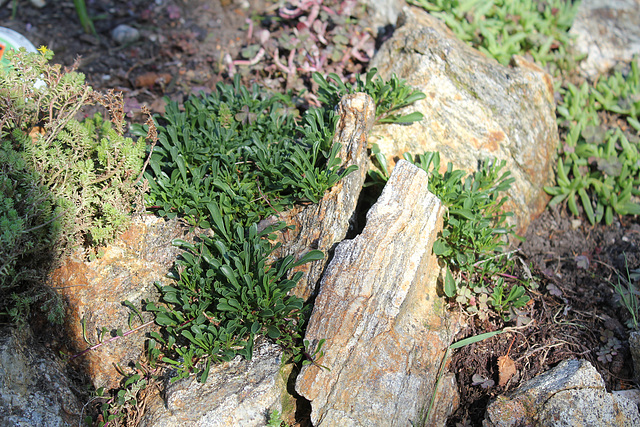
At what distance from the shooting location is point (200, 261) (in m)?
3.07

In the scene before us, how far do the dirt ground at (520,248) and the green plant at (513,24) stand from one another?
2.00m

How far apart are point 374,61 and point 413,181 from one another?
1866 millimetres

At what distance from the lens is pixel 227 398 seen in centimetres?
266

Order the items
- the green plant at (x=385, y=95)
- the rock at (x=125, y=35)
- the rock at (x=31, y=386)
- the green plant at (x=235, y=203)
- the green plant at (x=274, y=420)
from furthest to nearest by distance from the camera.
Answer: the rock at (x=125, y=35) → the green plant at (x=385, y=95) → the green plant at (x=235, y=203) → the green plant at (x=274, y=420) → the rock at (x=31, y=386)

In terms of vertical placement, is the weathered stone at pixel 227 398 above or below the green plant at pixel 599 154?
below

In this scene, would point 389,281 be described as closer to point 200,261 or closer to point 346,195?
point 346,195

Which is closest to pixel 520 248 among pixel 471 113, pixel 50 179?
pixel 471 113

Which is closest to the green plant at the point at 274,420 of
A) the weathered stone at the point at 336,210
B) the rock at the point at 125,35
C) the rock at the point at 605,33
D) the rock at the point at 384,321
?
the rock at the point at 384,321

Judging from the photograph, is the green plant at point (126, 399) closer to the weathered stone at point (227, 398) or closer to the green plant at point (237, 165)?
the weathered stone at point (227, 398)

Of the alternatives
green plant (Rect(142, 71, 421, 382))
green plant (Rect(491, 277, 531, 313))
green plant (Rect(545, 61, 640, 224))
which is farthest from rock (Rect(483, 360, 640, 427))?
green plant (Rect(545, 61, 640, 224))

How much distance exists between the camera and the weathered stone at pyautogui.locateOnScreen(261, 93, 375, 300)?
3.15 m

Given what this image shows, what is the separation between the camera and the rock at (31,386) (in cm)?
240

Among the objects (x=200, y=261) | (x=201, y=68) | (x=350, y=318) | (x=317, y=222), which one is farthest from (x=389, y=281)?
(x=201, y=68)

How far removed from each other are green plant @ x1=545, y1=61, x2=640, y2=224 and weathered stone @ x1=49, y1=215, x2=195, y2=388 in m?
3.58
